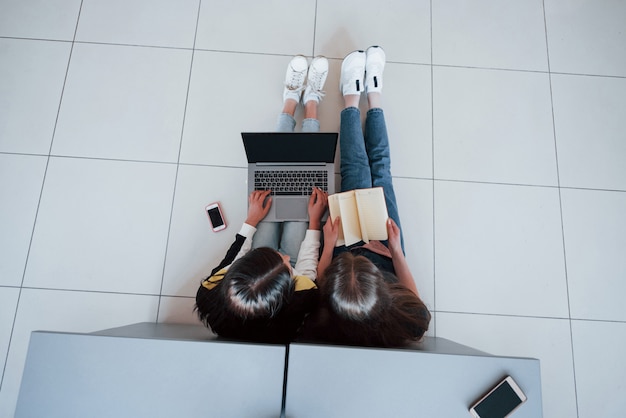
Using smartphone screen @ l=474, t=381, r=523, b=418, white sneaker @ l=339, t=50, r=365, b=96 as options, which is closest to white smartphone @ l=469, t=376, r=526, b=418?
smartphone screen @ l=474, t=381, r=523, b=418

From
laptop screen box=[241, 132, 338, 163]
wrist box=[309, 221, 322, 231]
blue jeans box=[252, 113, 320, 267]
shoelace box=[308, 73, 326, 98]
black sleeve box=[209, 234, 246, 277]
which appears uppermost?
shoelace box=[308, 73, 326, 98]

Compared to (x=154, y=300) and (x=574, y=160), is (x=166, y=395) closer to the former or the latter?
(x=154, y=300)

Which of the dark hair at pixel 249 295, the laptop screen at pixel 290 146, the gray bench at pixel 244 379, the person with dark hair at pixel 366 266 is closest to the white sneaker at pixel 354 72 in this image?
the person with dark hair at pixel 366 266

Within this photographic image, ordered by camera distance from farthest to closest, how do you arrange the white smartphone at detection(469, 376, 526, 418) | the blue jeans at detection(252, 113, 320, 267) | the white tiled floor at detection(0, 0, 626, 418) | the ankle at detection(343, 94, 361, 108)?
the ankle at detection(343, 94, 361, 108) → the white tiled floor at detection(0, 0, 626, 418) → the blue jeans at detection(252, 113, 320, 267) → the white smartphone at detection(469, 376, 526, 418)

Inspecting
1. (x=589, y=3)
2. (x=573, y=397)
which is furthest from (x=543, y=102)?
(x=573, y=397)

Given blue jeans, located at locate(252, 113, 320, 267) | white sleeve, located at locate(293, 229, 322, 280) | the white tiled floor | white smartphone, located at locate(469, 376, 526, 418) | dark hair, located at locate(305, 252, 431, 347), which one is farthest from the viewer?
the white tiled floor

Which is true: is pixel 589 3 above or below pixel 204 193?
above

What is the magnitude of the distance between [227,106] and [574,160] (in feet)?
5.71

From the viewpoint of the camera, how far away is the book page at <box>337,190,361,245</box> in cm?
127

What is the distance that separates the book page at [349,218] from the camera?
127 centimetres

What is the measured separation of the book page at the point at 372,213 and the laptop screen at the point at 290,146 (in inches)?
8.7

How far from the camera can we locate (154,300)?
1.46 metres

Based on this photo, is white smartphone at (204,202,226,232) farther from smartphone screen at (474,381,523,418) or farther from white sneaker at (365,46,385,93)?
smartphone screen at (474,381,523,418)

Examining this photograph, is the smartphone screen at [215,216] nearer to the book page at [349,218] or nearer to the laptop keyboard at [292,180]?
the laptop keyboard at [292,180]
